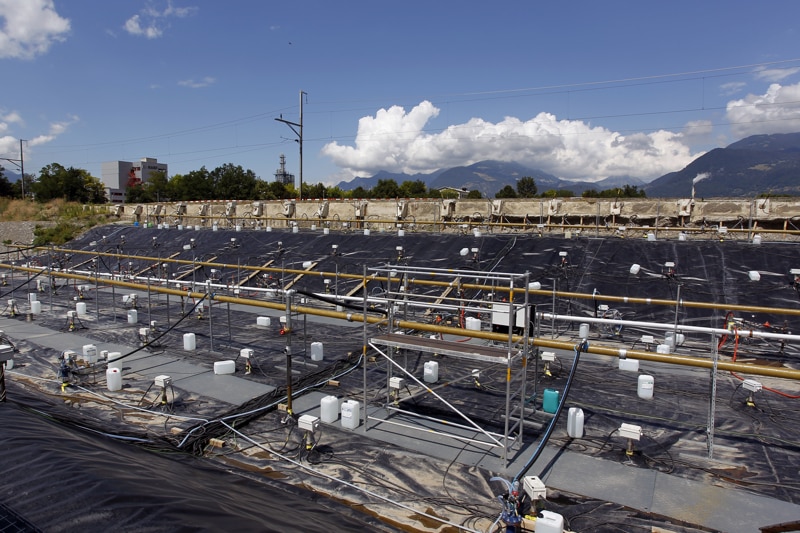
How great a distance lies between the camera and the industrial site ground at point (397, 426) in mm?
3730

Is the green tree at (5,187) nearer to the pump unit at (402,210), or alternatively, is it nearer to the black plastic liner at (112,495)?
the pump unit at (402,210)

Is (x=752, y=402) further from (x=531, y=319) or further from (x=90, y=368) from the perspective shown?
(x=90, y=368)

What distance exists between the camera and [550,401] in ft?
24.8

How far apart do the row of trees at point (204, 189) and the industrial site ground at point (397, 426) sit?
49.8 meters

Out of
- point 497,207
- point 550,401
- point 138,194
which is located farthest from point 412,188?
point 550,401

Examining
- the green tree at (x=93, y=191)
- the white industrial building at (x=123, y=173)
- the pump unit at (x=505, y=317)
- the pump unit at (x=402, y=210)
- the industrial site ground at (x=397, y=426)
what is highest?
the white industrial building at (x=123, y=173)

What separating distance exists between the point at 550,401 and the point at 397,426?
101 inches

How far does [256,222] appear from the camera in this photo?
124 ft

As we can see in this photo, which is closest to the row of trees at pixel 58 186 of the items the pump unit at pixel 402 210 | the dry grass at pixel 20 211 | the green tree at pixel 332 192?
the dry grass at pixel 20 211

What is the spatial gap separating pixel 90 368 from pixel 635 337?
13.2m

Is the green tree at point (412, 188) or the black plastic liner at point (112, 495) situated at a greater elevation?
the green tree at point (412, 188)

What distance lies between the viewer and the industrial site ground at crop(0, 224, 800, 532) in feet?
12.2

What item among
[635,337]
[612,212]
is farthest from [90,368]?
[612,212]

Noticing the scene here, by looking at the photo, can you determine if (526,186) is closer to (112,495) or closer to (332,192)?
(332,192)
